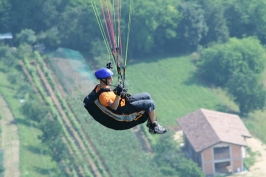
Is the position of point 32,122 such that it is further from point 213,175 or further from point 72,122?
point 213,175

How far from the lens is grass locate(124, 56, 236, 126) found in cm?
4891

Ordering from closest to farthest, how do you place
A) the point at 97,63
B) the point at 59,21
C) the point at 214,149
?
the point at 214,149 < the point at 97,63 < the point at 59,21

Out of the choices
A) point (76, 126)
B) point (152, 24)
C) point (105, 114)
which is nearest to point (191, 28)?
point (152, 24)

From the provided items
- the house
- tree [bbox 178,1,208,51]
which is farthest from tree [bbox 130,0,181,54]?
the house

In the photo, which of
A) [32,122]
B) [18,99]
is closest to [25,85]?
[18,99]

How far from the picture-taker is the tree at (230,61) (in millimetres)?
52219

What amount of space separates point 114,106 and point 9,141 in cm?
2502

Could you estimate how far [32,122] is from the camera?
44.1 m

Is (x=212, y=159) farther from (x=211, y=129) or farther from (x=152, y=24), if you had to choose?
(x=152, y=24)

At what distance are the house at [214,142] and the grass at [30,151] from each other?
6556 millimetres

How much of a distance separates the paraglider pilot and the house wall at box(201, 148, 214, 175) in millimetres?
23357

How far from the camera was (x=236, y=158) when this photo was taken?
139 feet

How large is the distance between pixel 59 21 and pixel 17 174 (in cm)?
1924

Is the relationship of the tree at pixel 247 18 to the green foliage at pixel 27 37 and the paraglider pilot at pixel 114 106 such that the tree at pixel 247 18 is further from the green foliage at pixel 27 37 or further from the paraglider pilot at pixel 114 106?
the paraglider pilot at pixel 114 106
